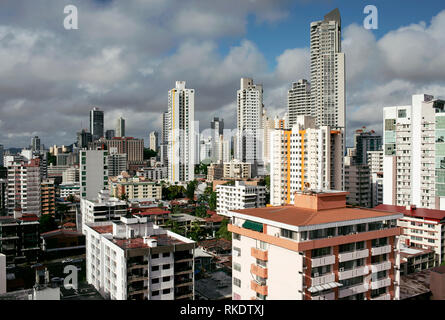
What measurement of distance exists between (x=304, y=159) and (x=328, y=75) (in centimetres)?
1883

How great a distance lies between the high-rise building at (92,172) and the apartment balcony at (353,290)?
52.3 feet

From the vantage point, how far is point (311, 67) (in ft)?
118

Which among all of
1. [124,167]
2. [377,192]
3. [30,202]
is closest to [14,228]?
[30,202]

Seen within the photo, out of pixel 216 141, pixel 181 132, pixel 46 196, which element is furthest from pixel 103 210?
pixel 216 141

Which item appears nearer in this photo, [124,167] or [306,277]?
[306,277]

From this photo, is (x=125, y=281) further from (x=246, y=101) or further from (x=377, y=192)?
(x=246, y=101)

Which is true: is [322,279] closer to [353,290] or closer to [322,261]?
[322,261]

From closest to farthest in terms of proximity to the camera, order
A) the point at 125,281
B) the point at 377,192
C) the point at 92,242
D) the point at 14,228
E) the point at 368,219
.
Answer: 1. the point at 368,219
2. the point at 125,281
3. the point at 92,242
4. the point at 14,228
5. the point at 377,192

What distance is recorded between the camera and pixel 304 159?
18906mm

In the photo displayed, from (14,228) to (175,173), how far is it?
21.9m

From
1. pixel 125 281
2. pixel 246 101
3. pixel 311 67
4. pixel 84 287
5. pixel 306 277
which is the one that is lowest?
pixel 84 287

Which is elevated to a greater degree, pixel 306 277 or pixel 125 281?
pixel 306 277
